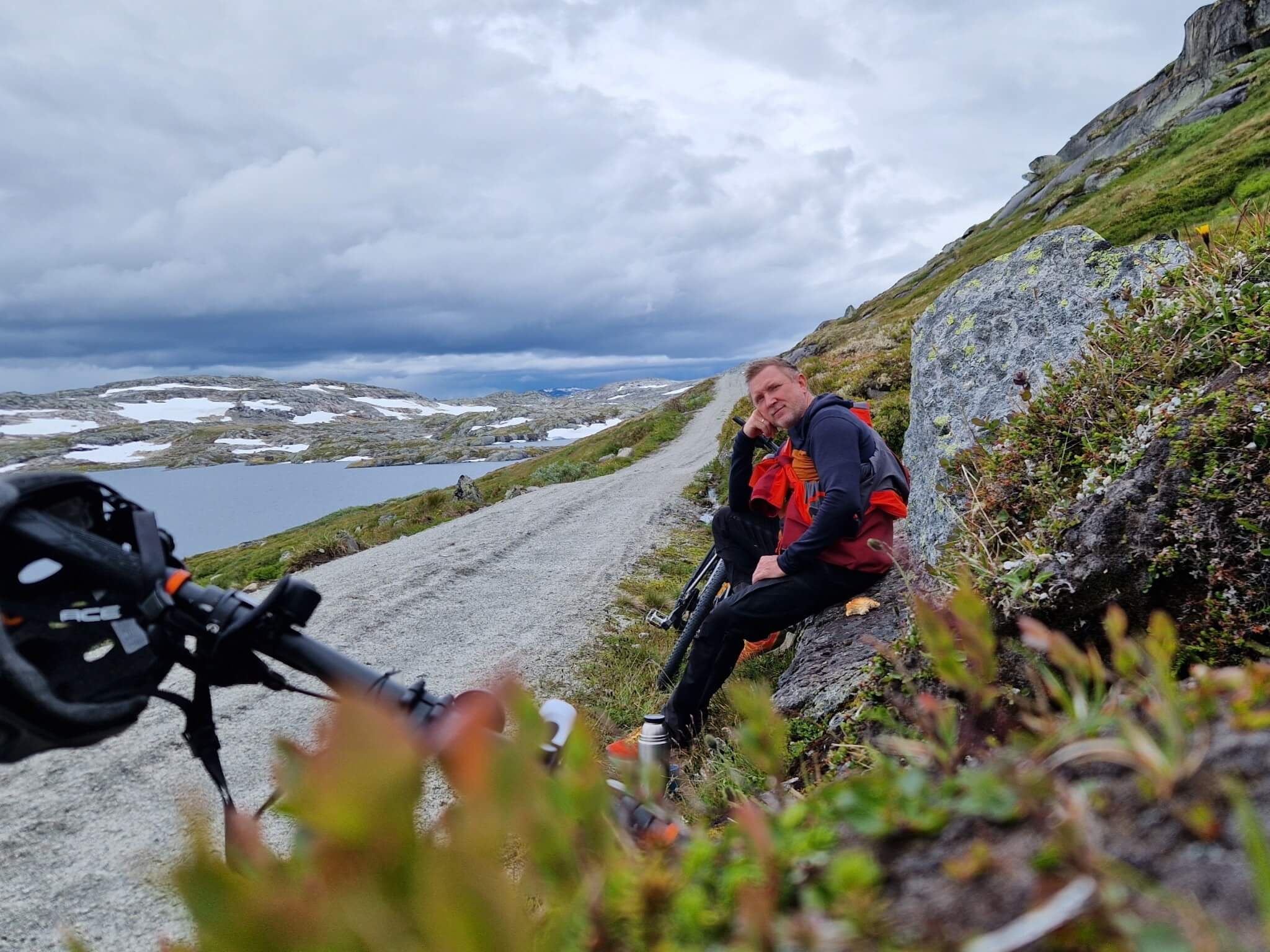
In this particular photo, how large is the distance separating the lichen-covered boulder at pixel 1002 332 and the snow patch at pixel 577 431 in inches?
5668

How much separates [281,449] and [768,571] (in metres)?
198

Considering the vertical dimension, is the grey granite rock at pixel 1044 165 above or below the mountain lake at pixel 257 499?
above

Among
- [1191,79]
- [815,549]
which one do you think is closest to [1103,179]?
[1191,79]

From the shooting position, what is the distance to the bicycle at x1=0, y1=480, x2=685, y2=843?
1409 mm

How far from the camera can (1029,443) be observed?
408cm

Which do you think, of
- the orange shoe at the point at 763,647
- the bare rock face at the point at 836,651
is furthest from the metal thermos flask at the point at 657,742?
the orange shoe at the point at 763,647

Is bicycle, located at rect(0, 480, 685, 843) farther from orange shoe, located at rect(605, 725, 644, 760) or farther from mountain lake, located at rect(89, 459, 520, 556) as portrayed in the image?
mountain lake, located at rect(89, 459, 520, 556)

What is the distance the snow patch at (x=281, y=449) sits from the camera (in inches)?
6890

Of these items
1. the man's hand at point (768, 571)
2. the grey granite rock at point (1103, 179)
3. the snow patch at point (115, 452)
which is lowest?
the snow patch at point (115, 452)

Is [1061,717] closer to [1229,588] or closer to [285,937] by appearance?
[285,937]

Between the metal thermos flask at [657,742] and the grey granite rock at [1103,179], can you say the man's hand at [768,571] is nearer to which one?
the metal thermos flask at [657,742]

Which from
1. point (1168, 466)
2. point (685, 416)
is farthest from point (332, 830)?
point (685, 416)

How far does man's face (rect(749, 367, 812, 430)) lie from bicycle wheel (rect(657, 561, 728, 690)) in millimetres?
1668

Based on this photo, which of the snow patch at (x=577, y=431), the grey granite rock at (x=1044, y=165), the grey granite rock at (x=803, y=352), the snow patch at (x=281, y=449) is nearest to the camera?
the grey granite rock at (x=803, y=352)
